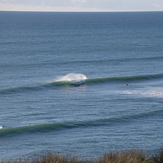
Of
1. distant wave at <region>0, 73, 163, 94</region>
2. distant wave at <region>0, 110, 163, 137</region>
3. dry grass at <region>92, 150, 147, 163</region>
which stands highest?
distant wave at <region>0, 73, 163, 94</region>

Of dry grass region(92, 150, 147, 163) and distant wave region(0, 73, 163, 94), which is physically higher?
distant wave region(0, 73, 163, 94)

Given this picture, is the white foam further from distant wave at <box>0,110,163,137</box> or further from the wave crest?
distant wave at <box>0,110,163,137</box>

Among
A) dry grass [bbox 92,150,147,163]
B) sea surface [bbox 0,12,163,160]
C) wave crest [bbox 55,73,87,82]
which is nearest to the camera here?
dry grass [bbox 92,150,147,163]

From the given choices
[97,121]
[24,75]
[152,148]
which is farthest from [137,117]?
[24,75]

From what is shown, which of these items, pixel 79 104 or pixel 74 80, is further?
pixel 74 80

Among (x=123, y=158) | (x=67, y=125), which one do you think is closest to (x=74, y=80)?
(x=67, y=125)

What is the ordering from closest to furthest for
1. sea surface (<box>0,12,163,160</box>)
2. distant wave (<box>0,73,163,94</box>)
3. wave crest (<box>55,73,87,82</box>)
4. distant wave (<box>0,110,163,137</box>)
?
1. sea surface (<box>0,12,163,160</box>)
2. distant wave (<box>0,110,163,137</box>)
3. distant wave (<box>0,73,163,94</box>)
4. wave crest (<box>55,73,87,82</box>)

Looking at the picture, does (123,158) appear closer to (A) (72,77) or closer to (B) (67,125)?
(B) (67,125)

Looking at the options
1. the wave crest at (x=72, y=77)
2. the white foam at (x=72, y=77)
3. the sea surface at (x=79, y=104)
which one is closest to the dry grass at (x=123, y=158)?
the sea surface at (x=79, y=104)

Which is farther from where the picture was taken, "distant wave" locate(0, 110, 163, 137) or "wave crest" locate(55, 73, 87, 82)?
"wave crest" locate(55, 73, 87, 82)

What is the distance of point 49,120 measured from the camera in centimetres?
3203

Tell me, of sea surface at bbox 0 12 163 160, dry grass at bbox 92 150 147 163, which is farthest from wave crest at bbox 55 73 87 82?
dry grass at bbox 92 150 147 163

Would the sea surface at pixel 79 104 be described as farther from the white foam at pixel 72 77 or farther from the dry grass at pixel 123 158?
the dry grass at pixel 123 158

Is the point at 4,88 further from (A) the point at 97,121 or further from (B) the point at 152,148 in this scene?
(B) the point at 152,148
